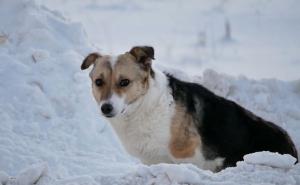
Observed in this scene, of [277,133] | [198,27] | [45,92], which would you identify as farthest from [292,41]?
[277,133]

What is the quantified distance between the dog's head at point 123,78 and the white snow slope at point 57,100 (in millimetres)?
828

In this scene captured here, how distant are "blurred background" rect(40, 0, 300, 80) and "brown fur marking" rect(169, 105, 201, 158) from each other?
256 inches

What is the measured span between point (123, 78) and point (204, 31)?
9212mm

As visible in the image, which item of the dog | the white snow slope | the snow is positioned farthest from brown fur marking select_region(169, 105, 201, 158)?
the snow

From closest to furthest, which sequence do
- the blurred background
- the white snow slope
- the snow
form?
the snow < the white snow slope < the blurred background

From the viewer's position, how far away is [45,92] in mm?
8789

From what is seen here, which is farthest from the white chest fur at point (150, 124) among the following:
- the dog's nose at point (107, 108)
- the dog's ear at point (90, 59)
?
the dog's ear at point (90, 59)

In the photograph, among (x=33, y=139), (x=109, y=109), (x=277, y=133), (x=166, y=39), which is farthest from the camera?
(x=166, y=39)

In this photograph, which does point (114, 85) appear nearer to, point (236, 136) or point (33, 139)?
point (236, 136)

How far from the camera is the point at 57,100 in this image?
28.7 ft

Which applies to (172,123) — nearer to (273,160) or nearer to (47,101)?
(273,160)

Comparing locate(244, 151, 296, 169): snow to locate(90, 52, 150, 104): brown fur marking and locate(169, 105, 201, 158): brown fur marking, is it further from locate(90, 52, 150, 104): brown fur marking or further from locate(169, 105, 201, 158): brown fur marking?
locate(90, 52, 150, 104): brown fur marking

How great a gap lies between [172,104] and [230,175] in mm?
1708

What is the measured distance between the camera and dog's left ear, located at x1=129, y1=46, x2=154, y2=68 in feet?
20.7
